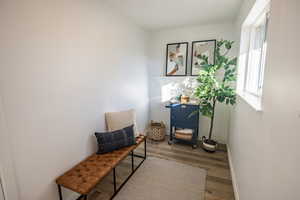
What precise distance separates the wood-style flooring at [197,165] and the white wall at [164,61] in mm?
487

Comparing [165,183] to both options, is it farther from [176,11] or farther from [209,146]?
[176,11]

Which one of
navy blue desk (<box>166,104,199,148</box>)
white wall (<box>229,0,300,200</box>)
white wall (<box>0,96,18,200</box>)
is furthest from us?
navy blue desk (<box>166,104,199,148</box>)

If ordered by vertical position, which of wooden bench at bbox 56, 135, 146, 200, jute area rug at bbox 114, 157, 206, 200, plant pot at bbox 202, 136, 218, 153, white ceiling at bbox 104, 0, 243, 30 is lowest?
jute area rug at bbox 114, 157, 206, 200

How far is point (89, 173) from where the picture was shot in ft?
4.82

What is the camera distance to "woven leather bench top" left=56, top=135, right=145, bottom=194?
1302mm

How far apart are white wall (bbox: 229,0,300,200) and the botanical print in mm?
2135

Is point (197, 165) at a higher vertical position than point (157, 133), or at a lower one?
lower

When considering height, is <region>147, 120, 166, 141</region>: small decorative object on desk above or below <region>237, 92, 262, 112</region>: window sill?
below

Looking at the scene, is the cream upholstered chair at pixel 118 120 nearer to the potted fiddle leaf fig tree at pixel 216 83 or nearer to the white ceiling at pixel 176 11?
the potted fiddle leaf fig tree at pixel 216 83

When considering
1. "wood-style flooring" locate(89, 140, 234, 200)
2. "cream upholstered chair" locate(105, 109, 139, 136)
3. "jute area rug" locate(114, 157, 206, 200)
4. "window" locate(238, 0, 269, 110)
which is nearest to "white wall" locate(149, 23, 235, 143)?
"wood-style flooring" locate(89, 140, 234, 200)

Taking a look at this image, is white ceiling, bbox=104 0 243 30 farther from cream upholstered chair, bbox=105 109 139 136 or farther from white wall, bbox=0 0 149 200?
cream upholstered chair, bbox=105 109 139 136

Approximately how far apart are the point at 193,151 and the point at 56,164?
2.20m

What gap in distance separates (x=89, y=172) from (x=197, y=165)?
1626 millimetres

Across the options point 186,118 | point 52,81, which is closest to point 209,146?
point 186,118
